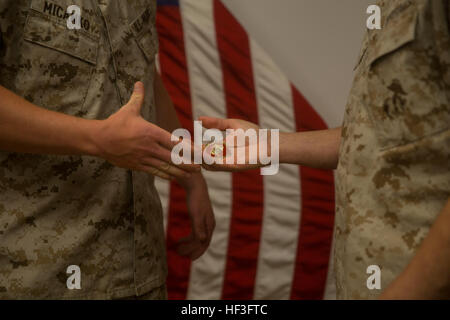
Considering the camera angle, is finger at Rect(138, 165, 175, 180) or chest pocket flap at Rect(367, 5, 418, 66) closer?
chest pocket flap at Rect(367, 5, 418, 66)

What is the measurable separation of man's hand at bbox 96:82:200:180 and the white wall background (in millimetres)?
892

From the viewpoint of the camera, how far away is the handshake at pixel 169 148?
761 mm

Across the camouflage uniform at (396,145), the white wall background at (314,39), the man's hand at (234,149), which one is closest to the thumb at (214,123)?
the man's hand at (234,149)

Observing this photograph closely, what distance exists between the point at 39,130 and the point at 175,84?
83 centimetres

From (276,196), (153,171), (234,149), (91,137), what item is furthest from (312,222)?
(91,137)

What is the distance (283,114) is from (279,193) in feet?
0.82

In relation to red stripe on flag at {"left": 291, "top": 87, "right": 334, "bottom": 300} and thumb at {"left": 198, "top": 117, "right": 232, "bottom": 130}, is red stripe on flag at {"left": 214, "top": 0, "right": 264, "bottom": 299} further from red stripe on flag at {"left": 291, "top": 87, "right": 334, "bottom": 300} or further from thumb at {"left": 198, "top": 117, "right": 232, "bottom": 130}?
thumb at {"left": 198, "top": 117, "right": 232, "bottom": 130}

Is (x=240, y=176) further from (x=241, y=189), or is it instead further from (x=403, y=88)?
(x=403, y=88)

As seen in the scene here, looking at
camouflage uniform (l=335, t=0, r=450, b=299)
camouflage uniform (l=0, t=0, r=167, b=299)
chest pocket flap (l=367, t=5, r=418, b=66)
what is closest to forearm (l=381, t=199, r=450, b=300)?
camouflage uniform (l=335, t=0, r=450, b=299)

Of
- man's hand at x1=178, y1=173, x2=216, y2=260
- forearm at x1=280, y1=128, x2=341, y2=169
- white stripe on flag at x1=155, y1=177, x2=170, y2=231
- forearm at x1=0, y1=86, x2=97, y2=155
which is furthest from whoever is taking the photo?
white stripe on flag at x1=155, y1=177, x2=170, y2=231

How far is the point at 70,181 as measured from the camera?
0.83m

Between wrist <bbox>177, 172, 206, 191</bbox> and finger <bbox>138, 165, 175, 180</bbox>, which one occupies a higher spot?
wrist <bbox>177, 172, 206, 191</bbox>

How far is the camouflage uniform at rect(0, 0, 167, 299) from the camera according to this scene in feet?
2.60

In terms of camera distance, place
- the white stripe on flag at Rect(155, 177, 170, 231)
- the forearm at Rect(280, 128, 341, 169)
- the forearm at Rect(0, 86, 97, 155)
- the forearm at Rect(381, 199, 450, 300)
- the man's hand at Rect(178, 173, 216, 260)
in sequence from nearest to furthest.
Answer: the forearm at Rect(381, 199, 450, 300), the forearm at Rect(0, 86, 97, 155), the forearm at Rect(280, 128, 341, 169), the man's hand at Rect(178, 173, 216, 260), the white stripe on flag at Rect(155, 177, 170, 231)
